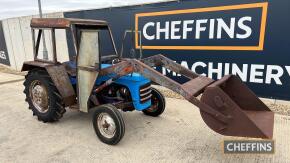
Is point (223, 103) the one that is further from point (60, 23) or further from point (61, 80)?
point (60, 23)

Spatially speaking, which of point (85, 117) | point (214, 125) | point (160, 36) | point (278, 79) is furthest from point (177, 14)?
point (214, 125)

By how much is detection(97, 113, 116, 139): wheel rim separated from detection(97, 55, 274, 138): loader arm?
64 cm

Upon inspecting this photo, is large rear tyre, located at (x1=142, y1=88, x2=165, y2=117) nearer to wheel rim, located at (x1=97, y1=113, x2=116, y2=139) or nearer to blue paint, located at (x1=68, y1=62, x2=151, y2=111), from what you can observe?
blue paint, located at (x1=68, y1=62, x2=151, y2=111)

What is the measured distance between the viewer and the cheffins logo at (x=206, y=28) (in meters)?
5.25

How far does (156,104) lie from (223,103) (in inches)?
79.7

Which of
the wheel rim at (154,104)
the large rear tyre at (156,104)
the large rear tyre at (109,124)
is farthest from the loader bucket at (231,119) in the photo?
the wheel rim at (154,104)

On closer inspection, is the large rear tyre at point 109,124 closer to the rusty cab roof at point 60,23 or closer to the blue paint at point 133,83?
the blue paint at point 133,83

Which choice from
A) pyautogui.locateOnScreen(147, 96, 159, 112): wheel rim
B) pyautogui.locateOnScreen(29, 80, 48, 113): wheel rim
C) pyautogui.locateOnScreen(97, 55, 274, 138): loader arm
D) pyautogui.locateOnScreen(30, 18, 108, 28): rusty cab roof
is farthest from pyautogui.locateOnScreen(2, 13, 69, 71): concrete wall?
pyautogui.locateOnScreen(97, 55, 274, 138): loader arm

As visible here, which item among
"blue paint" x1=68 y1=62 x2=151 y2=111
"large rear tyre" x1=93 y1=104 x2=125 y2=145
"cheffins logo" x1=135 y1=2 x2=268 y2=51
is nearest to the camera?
"large rear tyre" x1=93 y1=104 x2=125 y2=145

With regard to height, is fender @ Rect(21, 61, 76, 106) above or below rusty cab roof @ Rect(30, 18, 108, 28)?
below

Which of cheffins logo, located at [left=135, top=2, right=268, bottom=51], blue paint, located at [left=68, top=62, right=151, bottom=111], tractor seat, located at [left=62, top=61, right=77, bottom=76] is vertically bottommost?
blue paint, located at [left=68, top=62, right=151, bottom=111]

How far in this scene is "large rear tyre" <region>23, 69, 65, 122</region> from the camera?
414 centimetres

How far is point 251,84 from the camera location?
5586 mm

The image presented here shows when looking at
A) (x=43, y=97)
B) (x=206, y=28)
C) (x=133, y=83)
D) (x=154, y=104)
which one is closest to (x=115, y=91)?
(x=133, y=83)
